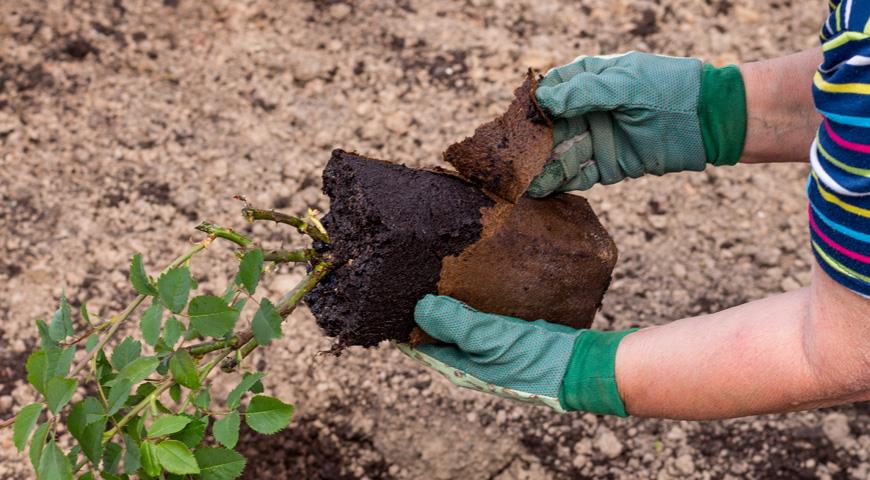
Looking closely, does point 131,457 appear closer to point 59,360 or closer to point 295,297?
point 59,360

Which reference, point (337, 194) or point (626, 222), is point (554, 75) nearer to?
point (337, 194)

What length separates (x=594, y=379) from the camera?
4.84ft

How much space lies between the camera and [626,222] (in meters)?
2.41

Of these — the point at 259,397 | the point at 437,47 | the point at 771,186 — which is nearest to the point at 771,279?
the point at 771,186

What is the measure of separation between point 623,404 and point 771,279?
3.38 feet

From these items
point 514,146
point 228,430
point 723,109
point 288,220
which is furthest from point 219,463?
point 723,109

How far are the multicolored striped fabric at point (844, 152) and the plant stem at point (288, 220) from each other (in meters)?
0.84

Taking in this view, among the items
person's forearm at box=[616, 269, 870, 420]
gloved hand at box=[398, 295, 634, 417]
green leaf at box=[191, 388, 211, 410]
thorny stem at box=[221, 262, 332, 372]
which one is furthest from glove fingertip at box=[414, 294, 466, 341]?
green leaf at box=[191, 388, 211, 410]

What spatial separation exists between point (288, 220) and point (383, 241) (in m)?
0.19

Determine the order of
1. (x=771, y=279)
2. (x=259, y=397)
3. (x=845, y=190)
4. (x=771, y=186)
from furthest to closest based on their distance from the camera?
(x=771, y=186)
(x=771, y=279)
(x=259, y=397)
(x=845, y=190)

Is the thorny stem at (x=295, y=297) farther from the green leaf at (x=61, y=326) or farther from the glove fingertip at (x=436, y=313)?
the green leaf at (x=61, y=326)

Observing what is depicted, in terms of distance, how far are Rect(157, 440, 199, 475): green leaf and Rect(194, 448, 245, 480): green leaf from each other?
85 mm

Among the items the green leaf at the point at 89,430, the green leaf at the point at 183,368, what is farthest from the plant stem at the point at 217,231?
the green leaf at the point at 89,430

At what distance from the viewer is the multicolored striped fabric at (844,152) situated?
104 cm
